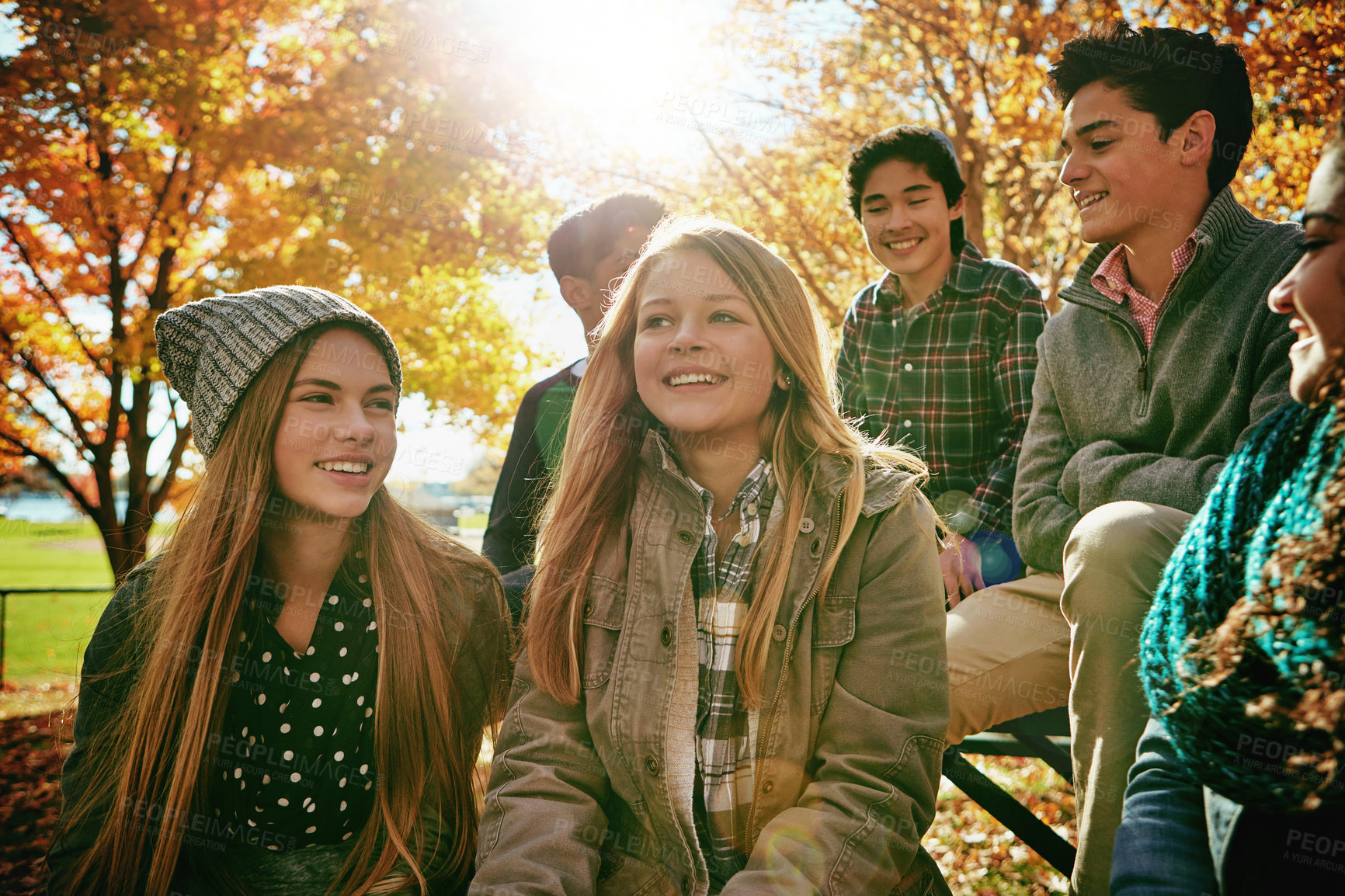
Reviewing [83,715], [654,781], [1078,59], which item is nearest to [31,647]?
[83,715]

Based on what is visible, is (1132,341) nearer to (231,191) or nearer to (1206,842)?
(1206,842)

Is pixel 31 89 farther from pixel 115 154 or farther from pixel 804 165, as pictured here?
pixel 804 165

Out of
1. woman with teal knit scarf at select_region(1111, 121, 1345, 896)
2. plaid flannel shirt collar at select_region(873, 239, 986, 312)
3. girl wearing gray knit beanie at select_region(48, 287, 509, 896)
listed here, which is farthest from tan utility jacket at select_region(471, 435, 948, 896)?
plaid flannel shirt collar at select_region(873, 239, 986, 312)

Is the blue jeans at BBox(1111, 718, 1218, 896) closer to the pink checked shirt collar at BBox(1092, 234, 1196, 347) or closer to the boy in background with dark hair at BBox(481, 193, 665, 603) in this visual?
the pink checked shirt collar at BBox(1092, 234, 1196, 347)

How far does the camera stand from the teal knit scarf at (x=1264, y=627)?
1.16m

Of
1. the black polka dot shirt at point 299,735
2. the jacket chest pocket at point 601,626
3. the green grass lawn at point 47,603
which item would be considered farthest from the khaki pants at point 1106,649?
the green grass lawn at point 47,603

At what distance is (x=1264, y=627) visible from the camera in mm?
1227

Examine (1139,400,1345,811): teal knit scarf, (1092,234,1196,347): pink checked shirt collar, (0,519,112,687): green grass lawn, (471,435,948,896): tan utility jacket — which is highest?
(1092,234,1196,347): pink checked shirt collar

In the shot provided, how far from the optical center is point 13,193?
5742 mm

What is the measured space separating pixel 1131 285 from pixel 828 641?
167 cm

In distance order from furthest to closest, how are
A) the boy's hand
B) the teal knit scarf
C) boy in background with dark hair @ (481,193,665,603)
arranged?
boy in background with dark hair @ (481,193,665,603) → the boy's hand → the teal knit scarf

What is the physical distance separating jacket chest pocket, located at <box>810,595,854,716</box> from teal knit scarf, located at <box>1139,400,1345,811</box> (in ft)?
2.22

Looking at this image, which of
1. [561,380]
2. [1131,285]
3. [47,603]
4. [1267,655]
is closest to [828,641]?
[1267,655]

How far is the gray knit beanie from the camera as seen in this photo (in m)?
2.38
